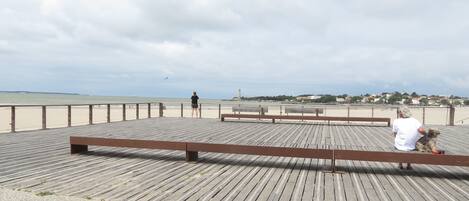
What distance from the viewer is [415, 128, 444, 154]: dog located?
7648 mm

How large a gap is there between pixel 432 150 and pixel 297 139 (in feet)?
17.7

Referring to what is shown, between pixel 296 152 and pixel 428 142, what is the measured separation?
2.28 meters

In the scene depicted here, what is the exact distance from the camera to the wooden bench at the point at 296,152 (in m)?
7.06

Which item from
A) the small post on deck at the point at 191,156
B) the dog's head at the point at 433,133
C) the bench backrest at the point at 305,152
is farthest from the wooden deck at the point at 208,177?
the dog's head at the point at 433,133

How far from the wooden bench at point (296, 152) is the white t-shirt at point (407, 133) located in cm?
81

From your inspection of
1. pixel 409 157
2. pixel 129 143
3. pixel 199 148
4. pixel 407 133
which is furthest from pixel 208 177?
pixel 407 133

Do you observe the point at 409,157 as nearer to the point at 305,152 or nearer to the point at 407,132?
the point at 407,132

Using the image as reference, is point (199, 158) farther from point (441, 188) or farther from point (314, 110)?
point (314, 110)

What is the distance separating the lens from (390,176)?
7.30 meters

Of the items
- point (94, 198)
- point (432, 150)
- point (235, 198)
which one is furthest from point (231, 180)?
point (432, 150)

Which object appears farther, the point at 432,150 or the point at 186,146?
the point at 186,146

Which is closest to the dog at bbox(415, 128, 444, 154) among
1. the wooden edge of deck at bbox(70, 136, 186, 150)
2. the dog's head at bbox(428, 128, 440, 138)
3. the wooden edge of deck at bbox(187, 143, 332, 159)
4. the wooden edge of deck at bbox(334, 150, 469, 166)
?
the dog's head at bbox(428, 128, 440, 138)

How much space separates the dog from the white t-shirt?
3.5 inches

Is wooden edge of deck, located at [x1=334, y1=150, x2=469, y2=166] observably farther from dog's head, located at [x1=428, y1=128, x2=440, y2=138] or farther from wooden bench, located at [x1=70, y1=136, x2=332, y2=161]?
dog's head, located at [x1=428, y1=128, x2=440, y2=138]
